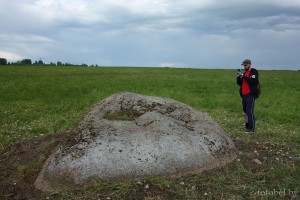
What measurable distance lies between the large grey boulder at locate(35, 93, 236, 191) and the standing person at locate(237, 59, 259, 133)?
3711 millimetres

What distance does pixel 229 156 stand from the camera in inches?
393

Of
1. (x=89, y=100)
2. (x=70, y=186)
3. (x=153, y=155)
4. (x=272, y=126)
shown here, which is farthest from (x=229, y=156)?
(x=89, y=100)

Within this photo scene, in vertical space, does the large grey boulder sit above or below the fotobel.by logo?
above

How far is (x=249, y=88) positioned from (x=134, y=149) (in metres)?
6.85

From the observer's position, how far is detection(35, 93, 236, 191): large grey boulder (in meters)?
8.54

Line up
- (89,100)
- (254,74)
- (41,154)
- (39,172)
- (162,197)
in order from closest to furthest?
(162,197), (39,172), (41,154), (254,74), (89,100)

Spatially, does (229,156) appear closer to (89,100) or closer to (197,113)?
(197,113)

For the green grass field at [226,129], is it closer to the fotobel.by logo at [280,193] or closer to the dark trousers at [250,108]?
the fotobel.by logo at [280,193]

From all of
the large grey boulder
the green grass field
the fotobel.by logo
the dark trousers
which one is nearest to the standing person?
the dark trousers

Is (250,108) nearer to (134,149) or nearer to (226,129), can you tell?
(226,129)

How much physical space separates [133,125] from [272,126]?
8514 millimetres

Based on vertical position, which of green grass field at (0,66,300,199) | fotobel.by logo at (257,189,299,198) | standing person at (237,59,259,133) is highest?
standing person at (237,59,259,133)

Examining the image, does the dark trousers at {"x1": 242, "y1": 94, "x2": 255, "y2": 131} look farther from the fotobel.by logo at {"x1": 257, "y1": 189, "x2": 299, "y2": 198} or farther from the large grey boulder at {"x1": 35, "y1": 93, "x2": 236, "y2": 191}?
the fotobel.by logo at {"x1": 257, "y1": 189, "x2": 299, "y2": 198}

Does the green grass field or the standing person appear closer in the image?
the green grass field
